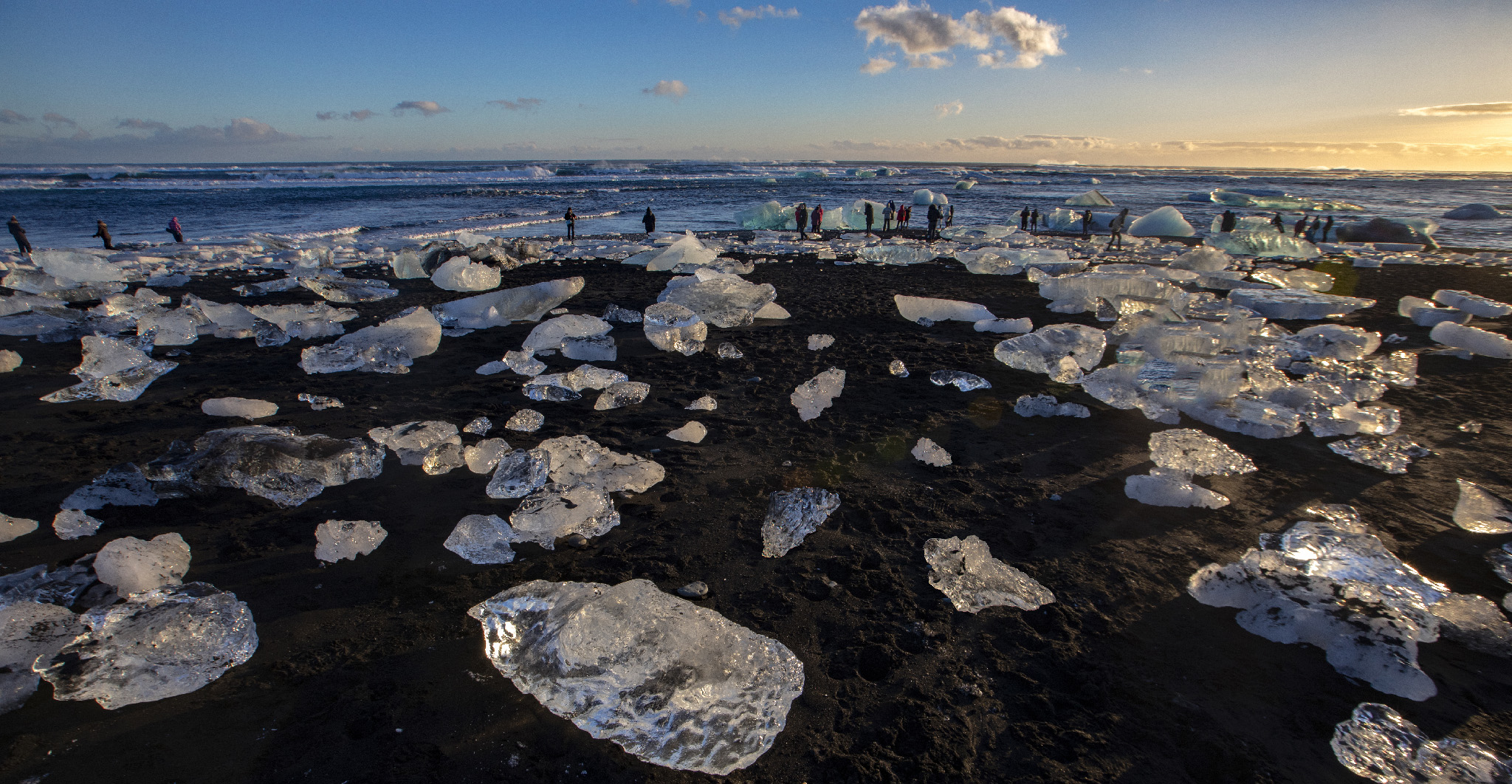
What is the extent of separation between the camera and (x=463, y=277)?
397 inches

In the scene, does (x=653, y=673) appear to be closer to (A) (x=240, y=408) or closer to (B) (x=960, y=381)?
(B) (x=960, y=381)

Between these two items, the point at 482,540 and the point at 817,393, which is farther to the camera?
the point at 817,393

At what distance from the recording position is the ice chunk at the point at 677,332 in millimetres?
6469

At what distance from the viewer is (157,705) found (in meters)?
2.15

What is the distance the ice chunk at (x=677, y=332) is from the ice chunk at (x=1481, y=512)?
572 cm

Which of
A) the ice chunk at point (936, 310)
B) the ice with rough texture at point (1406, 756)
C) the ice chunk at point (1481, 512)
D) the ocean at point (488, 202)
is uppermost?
the ocean at point (488, 202)

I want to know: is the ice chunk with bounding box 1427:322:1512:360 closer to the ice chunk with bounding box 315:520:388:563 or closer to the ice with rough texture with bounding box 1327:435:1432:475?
the ice with rough texture with bounding box 1327:435:1432:475

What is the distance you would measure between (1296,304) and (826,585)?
8.87 m

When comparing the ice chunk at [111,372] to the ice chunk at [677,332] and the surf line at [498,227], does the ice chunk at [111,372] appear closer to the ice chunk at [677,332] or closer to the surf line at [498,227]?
the ice chunk at [677,332]

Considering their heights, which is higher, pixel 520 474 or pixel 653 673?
pixel 520 474

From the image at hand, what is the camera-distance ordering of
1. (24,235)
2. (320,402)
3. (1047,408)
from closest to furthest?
(1047,408), (320,402), (24,235)

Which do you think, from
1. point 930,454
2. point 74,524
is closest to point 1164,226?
point 930,454

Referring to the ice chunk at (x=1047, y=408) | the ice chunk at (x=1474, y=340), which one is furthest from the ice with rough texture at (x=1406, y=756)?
the ice chunk at (x=1474, y=340)

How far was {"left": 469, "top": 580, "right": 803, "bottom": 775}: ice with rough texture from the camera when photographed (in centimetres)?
208
